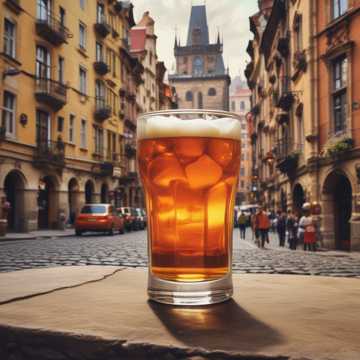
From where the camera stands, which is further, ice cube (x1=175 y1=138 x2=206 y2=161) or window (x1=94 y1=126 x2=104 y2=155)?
window (x1=94 y1=126 x2=104 y2=155)

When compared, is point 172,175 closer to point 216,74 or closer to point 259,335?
point 259,335

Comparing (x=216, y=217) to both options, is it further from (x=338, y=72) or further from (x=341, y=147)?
(x=338, y=72)

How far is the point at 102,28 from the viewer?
34438 mm

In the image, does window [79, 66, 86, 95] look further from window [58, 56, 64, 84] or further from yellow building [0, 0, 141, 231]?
window [58, 56, 64, 84]

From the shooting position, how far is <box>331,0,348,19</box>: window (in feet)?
58.0

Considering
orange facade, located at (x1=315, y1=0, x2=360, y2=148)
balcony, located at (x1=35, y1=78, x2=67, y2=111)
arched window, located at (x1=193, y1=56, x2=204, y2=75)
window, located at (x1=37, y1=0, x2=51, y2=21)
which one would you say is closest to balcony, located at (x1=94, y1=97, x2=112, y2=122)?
balcony, located at (x1=35, y1=78, x2=67, y2=111)

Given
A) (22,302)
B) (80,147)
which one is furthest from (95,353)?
(80,147)

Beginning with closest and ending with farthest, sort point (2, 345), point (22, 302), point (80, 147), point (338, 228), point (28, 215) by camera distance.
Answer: point (2, 345)
point (22, 302)
point (338, 228)
point (28, 215)
point (80, 147)

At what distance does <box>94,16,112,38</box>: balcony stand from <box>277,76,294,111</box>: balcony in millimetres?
14208

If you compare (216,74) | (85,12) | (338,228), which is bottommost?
(338,228)

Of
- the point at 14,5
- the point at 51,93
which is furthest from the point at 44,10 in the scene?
the point at 51,93

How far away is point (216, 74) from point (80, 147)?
8132 cm

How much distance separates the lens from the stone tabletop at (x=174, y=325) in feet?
3.21

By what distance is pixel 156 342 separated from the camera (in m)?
1.01
